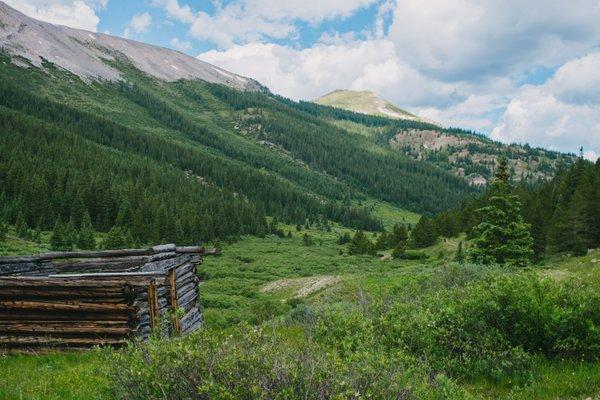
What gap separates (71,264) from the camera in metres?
17.4

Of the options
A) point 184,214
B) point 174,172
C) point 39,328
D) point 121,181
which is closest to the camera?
point 39,328

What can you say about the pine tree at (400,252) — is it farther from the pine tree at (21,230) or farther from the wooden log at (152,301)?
the pine tree at (21,230)

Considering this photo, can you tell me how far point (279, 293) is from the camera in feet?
144

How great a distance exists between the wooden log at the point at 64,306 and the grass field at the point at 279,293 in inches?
51.7

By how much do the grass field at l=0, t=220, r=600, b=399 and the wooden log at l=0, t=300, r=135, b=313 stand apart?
131 centimetres

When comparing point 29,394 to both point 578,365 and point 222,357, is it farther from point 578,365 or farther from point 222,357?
point 578,365

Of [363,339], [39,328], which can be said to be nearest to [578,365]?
[363,339]

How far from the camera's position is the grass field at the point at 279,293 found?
27.4 ft

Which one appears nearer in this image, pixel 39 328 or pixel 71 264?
pixel 39 328

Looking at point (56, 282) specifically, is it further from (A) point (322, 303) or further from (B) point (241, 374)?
(B) point (241, 374)

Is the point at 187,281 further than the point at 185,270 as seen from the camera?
Yes

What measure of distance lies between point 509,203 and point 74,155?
11915 cm

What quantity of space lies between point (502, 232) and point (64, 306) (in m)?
31.7

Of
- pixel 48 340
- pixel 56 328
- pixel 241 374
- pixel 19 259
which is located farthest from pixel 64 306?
pixel 241 374
